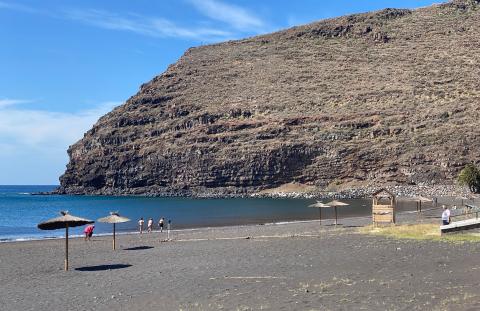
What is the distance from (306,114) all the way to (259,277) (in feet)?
355

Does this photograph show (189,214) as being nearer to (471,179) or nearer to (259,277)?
(471,179)

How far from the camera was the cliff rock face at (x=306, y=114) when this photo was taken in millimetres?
107812

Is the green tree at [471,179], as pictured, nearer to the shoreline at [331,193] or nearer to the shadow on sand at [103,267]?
the shoreline at [331,193]

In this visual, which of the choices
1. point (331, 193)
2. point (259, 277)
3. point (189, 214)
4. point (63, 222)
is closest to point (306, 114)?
point (331, 193)

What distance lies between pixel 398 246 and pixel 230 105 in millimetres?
114977

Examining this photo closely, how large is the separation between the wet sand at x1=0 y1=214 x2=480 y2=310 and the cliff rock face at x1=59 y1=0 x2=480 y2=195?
83336mm

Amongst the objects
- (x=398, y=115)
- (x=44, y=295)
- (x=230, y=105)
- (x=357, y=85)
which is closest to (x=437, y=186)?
(x=398, y=115)

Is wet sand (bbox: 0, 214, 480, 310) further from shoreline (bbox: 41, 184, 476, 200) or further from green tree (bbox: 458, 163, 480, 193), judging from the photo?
shoreline (bbox: 41, 184, 476, 200)

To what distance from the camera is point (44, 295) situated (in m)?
16.1

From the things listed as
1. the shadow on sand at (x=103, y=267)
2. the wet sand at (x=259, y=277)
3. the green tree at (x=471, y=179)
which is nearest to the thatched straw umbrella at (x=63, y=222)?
the shadow on sand at (x=103, y=267)

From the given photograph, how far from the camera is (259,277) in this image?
1698 centimetres

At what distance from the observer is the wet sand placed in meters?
13.1

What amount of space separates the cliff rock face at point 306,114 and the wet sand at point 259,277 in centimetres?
8334

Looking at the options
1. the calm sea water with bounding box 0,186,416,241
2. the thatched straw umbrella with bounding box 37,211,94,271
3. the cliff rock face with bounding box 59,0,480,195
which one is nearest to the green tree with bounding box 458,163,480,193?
the calm sea water with bounding box 0,186,416,241
